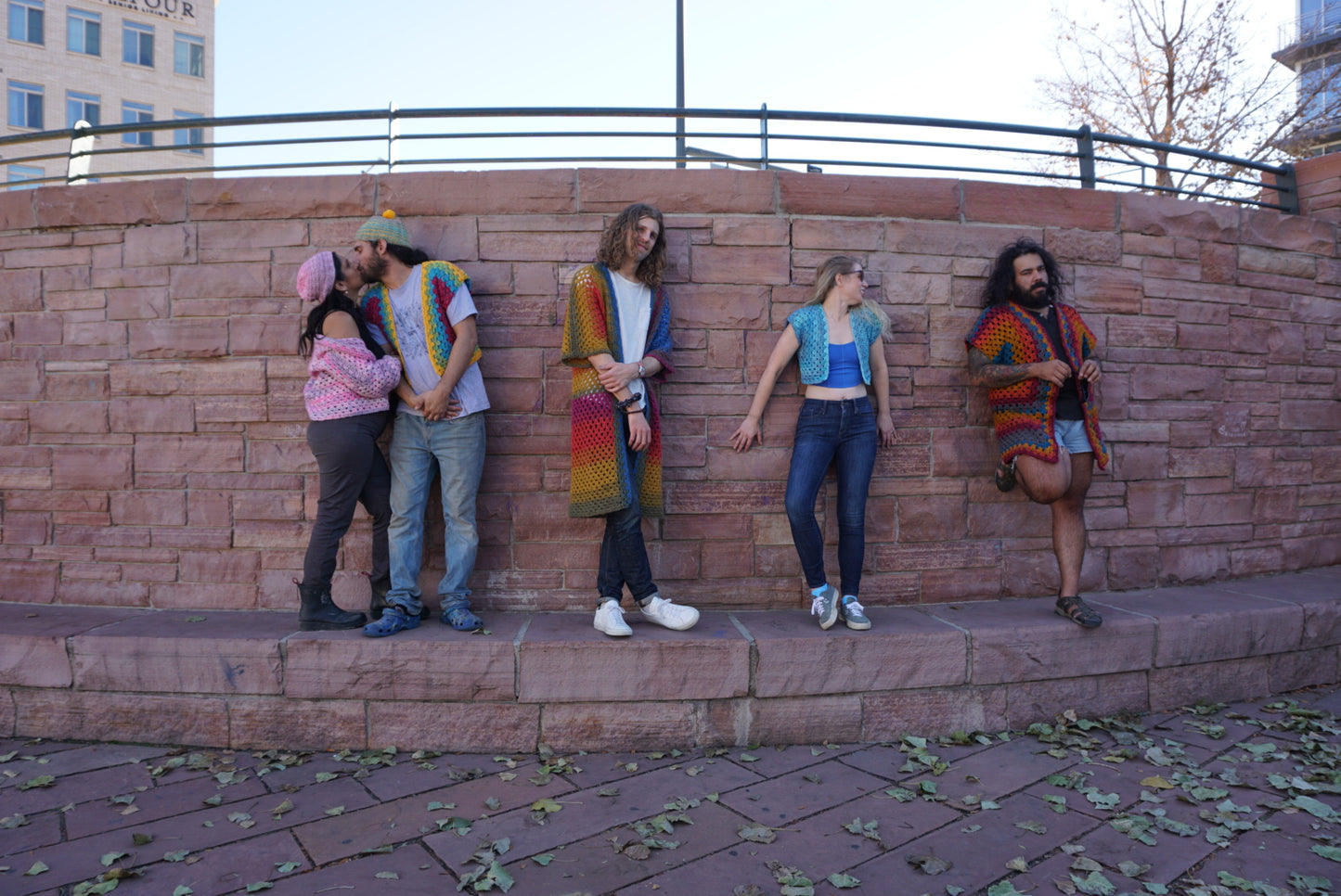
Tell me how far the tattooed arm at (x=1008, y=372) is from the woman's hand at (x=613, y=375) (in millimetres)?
1872

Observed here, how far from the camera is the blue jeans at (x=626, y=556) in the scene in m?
3.72

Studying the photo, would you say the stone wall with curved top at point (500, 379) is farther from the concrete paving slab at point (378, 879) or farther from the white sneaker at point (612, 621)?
the concrete paving slab at point (378, 879)

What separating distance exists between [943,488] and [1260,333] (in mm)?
2631

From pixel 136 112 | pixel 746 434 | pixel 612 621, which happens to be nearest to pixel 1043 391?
pixel 746 434

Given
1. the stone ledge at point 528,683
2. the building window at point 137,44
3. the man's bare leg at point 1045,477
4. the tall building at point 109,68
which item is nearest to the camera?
the stone ledge at point 528,683

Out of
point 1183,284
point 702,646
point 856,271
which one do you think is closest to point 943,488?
point 856,271

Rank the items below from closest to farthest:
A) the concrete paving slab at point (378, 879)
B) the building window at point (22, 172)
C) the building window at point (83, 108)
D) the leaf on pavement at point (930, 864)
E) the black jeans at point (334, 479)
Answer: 1. the concrete paving slab at point (378, 879)
2. the leaf on pavement at point (930, 864)
3. the black jeans at point (334, 479)
4. the building window at point (22, 172)
5. the building window at point (83, 108)

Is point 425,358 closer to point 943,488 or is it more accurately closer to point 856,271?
point 856,271

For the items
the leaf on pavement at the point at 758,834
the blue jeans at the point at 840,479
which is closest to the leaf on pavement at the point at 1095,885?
the leaf on pavement at the point at 758,834

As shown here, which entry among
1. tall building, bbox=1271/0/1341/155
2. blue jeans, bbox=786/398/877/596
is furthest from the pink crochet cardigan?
tall building, bbox=1271/0/1341/155

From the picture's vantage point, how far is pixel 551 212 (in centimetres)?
423

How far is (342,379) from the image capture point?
367 cm

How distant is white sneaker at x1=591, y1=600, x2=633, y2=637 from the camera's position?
3588 mm

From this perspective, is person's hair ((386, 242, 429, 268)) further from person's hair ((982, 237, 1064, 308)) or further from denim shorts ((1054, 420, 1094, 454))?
denim shorts ((1054, 420, 1094, 454))
